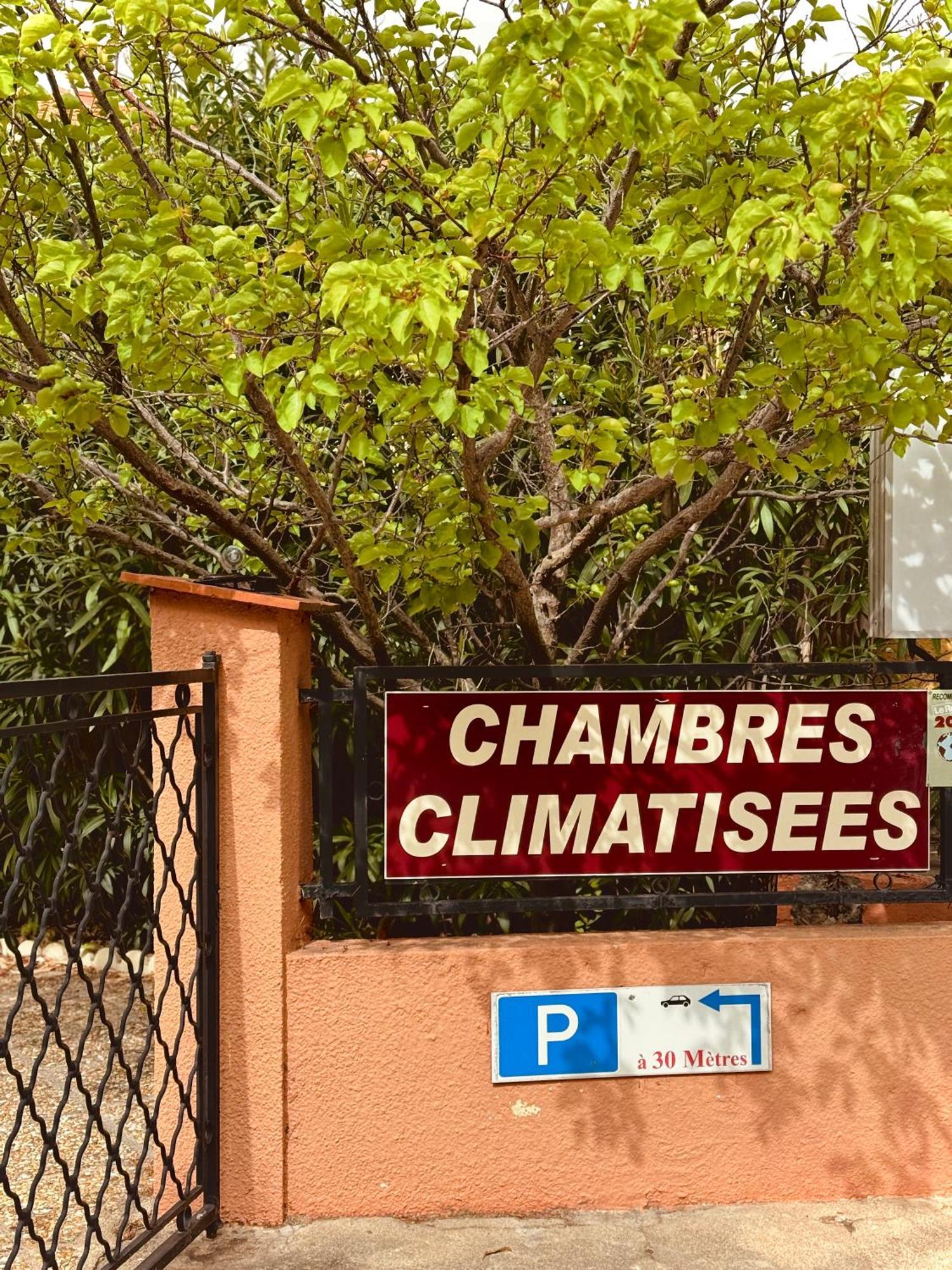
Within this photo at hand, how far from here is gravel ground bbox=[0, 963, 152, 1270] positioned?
3.75 meters

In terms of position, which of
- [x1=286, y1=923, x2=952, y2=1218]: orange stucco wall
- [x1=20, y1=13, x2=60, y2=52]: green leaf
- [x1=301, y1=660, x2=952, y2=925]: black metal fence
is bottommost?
[x1=286, y1=923, x2=952, y2=1218]: orange stucco wall

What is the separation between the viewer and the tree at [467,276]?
2674 millimetres

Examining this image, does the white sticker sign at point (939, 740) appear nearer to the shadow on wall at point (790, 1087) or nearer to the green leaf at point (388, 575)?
the shadow on wall at point (790, 1087)

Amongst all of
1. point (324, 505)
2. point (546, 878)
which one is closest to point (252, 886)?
point (546, 878)

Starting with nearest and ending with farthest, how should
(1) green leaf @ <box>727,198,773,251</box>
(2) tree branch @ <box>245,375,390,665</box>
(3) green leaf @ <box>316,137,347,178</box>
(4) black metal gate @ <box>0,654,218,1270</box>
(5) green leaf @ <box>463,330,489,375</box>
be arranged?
(1) green leaf @ <box>727,198,773,251</box> < (3) green leaf @ <box>316,137,347,178</box> < (5) green leaf @ <box>463,330,489,375</box> < (4) black metal gate @ <box>0,654,218,1270</box> < (2) tree branch @ <box>245,375,390,665</box>

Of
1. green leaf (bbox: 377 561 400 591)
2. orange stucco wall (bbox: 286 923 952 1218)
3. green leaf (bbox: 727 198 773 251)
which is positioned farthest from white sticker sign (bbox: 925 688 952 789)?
green leaf (bbox: 727 198 773 251)

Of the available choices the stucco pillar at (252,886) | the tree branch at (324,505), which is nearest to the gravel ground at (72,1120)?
the stucco pillar at (252,886)

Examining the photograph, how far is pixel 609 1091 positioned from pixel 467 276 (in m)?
2.57

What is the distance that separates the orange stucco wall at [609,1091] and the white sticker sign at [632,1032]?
1.6 inches

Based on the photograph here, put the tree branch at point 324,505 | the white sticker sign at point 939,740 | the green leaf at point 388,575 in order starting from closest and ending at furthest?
1. the tree branch at point 324,505
2. the green leaf at point 388,575
3. the white sticker sign at point 939,740

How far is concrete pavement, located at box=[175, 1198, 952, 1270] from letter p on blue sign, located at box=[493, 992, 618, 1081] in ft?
1.51

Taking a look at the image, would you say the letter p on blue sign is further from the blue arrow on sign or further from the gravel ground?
the gravel ground

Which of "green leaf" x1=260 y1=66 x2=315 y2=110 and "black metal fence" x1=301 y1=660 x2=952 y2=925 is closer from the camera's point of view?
"green leaf" x1=260 y1=66 x2=315 y2=110

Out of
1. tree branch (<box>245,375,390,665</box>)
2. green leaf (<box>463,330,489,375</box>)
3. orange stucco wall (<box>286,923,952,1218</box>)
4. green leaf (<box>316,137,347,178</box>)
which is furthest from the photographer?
orange stucco wall (<box>286,923,952,1218</box>)
